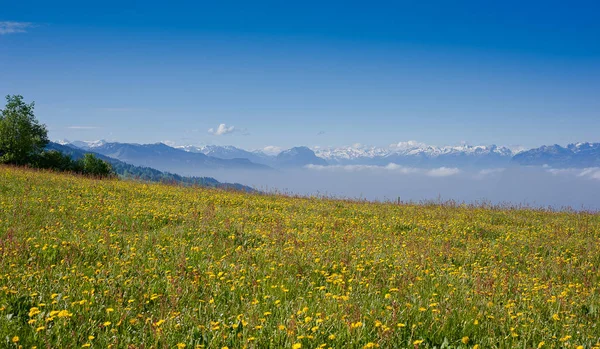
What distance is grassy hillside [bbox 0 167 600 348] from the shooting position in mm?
4539

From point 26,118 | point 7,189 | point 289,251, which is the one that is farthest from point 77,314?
point 26,118

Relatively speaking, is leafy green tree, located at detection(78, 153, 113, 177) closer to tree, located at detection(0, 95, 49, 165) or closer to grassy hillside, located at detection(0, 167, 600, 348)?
tree, located at detection(0, 95, 49, 165)

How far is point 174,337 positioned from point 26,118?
207 ft

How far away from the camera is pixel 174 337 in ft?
14.4

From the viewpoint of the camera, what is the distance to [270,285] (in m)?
6.36

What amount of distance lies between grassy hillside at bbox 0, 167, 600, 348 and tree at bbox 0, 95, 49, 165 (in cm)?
4779

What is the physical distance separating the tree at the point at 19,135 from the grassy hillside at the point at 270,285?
4779cm

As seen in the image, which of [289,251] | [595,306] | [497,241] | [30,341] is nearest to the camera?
[30,341]

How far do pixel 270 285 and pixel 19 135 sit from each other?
2369 inches

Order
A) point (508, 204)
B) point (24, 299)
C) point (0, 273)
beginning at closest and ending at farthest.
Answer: point (24, 299) < point (0, 273) < point (508, 204)

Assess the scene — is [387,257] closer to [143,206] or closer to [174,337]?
[174,337]

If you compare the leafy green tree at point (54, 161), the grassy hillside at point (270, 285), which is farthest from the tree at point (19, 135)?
the grassy hillside at point (270, 285)

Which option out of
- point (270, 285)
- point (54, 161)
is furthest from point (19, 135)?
point (270, 285)

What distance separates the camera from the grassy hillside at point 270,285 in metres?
4.54
